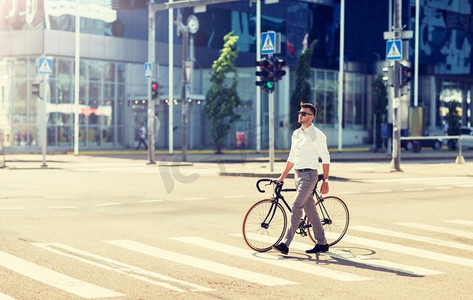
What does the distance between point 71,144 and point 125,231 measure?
40.4 metres

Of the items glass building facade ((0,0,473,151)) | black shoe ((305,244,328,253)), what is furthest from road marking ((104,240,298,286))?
glass building facade ((0,0,473,151))

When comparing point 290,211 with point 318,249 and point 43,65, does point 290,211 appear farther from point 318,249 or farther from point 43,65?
point 43,65

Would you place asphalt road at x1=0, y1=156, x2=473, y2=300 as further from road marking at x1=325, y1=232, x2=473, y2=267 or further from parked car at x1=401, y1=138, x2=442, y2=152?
parked car at x1=401, y1=138, x2=442, y2=152

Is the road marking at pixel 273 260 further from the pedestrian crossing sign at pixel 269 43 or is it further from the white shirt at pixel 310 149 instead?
the pedestrian crossing sign at pixel 269 43

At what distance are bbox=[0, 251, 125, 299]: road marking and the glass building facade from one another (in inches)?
1376

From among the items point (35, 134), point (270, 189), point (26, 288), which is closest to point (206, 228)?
point (26, 288)

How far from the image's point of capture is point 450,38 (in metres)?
72.8

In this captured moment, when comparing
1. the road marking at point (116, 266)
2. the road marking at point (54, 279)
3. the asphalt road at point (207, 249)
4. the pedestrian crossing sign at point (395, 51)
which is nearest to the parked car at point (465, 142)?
the pedestrian crossing sign at point (395, 51)

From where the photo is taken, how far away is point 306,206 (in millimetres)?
11875

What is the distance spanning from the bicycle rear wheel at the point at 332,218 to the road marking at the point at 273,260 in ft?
3.71

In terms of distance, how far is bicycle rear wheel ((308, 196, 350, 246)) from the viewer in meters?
12.4

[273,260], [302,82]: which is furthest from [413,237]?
[302,82]

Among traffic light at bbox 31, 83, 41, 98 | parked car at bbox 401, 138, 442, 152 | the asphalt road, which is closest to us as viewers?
the asphalt road

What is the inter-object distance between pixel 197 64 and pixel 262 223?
1965 inches
